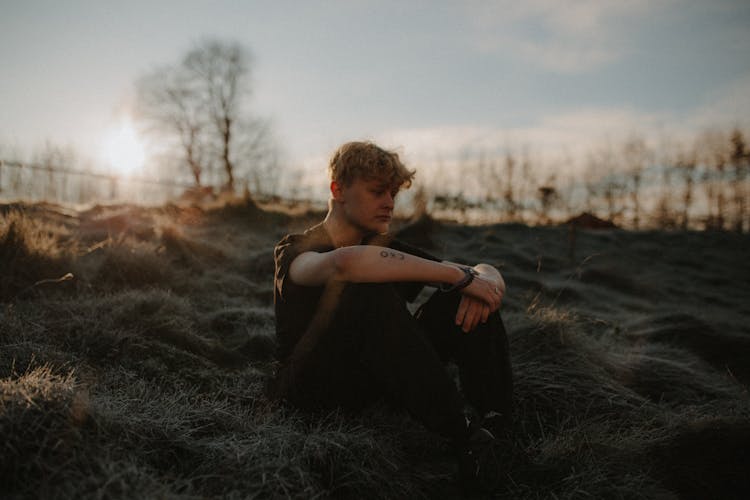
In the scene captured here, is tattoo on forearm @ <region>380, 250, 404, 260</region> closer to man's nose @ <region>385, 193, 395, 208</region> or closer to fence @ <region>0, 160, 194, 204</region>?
man's nose @ <region>385, 193, 395, 208</region>

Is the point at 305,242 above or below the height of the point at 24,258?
above

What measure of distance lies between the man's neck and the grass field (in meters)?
0.87

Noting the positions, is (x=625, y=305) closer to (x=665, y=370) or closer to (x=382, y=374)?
(x=665, y=370)

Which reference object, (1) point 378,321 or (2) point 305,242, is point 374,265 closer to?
(1) point 378,321

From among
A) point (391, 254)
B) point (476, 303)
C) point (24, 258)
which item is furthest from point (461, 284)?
point (24, 258)

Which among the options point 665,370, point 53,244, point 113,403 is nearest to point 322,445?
point 113,403

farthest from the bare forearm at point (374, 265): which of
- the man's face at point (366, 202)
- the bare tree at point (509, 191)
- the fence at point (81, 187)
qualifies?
the bare tree at point (509, 191)

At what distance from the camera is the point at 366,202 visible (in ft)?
7.54

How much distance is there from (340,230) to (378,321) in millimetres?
718

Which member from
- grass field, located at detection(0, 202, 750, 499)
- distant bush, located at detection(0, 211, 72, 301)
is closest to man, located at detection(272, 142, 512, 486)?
grass field, located at detection(0, 202, 750, 499)

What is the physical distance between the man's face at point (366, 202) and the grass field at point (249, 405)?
38.1 inches

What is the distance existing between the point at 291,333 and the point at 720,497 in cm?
193

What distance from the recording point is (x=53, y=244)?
4043 mm

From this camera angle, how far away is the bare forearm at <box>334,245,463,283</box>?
1.80 m
